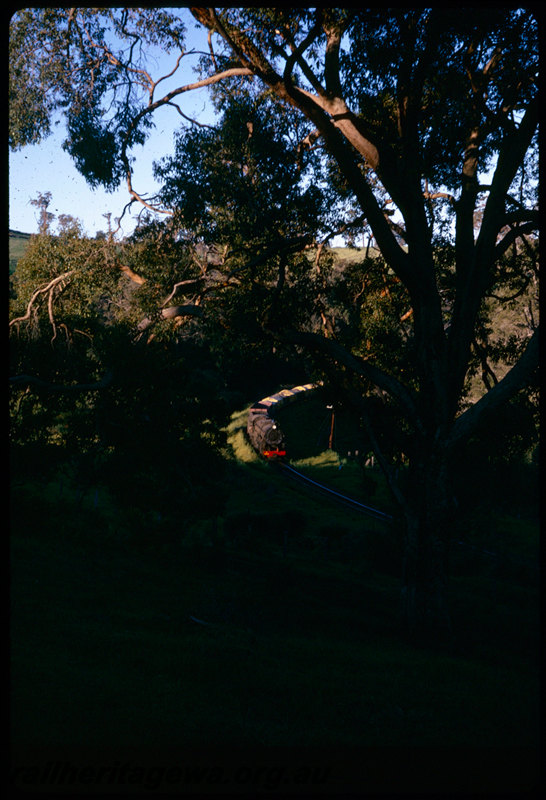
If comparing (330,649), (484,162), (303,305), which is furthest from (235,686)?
(484,162)

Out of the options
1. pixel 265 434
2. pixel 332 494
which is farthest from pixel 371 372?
pixel 265 434

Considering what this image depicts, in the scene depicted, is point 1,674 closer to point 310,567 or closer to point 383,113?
point 383,113

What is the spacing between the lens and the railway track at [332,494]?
34781mm

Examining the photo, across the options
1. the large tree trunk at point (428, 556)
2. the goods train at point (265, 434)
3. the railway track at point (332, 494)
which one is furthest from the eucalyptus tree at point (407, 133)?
the goods train at point (265, 434)

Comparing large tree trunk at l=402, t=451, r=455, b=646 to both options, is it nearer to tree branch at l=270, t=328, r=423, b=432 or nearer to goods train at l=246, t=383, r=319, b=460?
tree branch at l=270, t=328, r=423, b=432

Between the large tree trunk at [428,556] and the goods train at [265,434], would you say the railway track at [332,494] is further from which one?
the large tree trunk at [428,556]

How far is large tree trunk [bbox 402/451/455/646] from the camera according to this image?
11219 mm

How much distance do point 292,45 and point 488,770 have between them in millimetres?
11579

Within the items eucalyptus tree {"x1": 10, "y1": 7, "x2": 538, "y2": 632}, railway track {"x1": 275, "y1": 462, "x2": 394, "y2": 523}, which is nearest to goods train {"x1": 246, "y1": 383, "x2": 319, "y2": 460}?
railway track {"x1": 275, "y1": 462, "x2": 394, "y2": 523}

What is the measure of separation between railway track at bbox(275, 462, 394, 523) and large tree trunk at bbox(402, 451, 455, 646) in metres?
20.1

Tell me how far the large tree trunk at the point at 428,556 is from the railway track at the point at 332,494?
65.8 ft

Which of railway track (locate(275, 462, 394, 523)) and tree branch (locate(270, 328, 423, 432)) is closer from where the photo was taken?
tree branch (locate(270, 328, 423, 432))

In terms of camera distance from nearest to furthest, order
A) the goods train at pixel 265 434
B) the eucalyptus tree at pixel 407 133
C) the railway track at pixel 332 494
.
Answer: the eucalyptus tree at pixel 407 133
the railway track at pixel 332 494
the goods train at pixel 265 434

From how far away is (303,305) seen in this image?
14844mm
